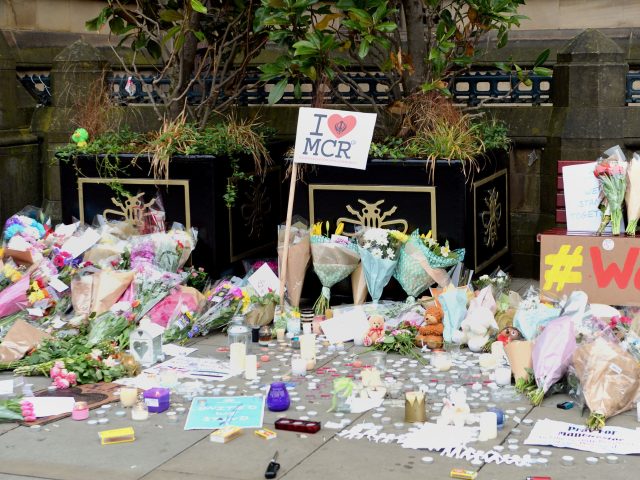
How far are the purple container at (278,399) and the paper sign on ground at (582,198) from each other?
2889mm

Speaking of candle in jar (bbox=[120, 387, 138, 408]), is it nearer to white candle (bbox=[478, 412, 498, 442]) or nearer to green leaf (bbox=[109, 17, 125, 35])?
white candle (bbox=[478, 412, 498, 442])

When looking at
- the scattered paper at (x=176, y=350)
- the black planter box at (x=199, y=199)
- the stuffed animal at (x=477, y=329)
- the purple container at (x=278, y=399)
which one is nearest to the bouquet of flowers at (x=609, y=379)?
the stuffed animal at (x=477, y=329)

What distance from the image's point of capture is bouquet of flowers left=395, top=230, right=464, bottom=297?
8.50m

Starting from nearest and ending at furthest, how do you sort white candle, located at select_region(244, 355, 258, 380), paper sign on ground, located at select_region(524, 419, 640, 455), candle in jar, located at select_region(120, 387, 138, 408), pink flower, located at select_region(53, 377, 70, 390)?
paper sign on ground, located at select_region(524, 419, 640, 455) < candle in jar, located at select_region(120, 387, 138, 408) < pink flower, located at select_region(53, 377, 70, 390) < white candle, located at select_region(244, 355, 258, 380)

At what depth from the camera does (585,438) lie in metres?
5.84

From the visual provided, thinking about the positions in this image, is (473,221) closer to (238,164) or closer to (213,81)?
(238,164)

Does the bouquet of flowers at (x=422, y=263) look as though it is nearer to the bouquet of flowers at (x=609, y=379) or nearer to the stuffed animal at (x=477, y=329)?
the stuffed animal at (x=477, y=329)

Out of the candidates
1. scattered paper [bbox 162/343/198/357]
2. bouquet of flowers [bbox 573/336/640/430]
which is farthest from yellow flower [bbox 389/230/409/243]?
bouquet of flowers [bbox 573/336/640/430]

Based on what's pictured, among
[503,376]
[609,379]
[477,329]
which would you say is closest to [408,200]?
[477,329]

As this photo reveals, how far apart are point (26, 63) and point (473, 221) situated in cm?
653

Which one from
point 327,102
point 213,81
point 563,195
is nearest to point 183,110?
point 213,81

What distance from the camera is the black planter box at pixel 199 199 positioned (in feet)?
30.5

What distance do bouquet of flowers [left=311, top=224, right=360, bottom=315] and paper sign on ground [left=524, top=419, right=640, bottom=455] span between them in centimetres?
289

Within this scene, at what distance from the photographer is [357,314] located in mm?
8156
